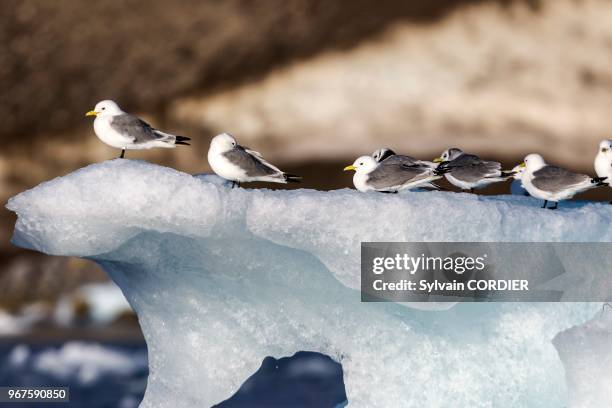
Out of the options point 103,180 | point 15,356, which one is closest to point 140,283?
point 103,180

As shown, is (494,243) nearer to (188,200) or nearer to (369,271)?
(369,271)

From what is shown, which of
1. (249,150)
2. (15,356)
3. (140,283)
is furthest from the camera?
→ (15,356)

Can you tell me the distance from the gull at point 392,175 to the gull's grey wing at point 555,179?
716 mm

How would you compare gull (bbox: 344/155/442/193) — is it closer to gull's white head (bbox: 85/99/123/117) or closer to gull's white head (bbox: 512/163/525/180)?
gull's white head (bbox: 512/163/525/180)

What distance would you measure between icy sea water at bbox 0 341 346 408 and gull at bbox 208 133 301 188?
6930 mm

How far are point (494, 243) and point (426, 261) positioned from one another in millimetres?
452

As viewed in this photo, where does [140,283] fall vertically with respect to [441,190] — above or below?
below

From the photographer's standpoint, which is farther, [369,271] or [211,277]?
[211,277]

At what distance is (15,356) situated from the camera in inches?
681

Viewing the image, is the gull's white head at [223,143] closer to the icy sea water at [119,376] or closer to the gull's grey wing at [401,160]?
the gull's grey wing at [401,160]

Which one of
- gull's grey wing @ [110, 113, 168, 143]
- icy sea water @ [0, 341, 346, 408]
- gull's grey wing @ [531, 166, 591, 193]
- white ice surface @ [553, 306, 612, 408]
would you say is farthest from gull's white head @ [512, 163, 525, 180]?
icy sea water @ [0, 341, 346, 408]

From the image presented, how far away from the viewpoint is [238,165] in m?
5.45

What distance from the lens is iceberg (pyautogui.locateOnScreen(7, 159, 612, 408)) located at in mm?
5258

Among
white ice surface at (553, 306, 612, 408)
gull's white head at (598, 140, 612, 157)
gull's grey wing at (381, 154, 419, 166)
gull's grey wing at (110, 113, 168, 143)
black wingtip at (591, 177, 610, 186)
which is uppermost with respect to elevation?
gull's grey wing at (110, 113, 168, 143)
